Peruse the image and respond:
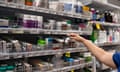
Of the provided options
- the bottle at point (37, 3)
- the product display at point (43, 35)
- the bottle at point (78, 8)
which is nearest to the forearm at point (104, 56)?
the product display at point (43, 35)

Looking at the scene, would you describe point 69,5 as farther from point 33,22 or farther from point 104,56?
point 104,56

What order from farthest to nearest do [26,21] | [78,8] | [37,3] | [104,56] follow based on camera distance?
[78,8] → [37,3] → [26,21] → [104,56]

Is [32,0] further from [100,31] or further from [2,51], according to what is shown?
[100,31]

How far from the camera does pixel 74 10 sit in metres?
2.63

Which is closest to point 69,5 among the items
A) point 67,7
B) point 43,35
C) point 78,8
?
point 67,7

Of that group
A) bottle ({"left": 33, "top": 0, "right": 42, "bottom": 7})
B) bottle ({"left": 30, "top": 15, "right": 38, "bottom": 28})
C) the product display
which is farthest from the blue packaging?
bottle ({"left": 30, "top": 15, "right": 38, "bottom": 28})

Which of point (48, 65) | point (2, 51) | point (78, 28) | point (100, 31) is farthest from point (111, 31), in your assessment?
point (2, 51)

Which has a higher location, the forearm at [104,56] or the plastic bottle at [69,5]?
the plastic bottle at [69,5]

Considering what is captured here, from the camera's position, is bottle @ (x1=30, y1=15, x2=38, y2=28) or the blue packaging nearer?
bottle @ (x1=30, y1=15, x2=38, y2=28)

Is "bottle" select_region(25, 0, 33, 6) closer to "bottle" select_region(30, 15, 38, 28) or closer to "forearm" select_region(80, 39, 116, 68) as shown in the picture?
"bottle" select_region(30, 15, 38, 28)

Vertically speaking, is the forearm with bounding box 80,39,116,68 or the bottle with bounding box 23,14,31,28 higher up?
the bottle with bounding box 23,14,31,28

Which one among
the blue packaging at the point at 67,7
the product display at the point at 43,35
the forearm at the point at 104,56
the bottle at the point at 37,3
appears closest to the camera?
the forearm at the point at 104,56

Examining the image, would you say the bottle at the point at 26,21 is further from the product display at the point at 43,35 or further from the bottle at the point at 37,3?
the bottle at the point at 37,3

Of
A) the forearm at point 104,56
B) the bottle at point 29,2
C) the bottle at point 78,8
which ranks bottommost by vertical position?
the forearm at point 104,56
